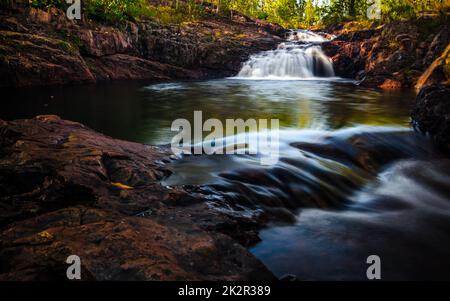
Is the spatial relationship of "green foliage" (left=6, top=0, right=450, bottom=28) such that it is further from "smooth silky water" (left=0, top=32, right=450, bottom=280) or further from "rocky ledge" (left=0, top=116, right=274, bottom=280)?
"rocky ledge" (left=0, top=116, right=274, bottom=280)

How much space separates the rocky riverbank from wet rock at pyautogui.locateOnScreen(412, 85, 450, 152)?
16896mm

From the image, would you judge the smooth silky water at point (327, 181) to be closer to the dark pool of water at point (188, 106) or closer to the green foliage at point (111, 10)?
the dark pool of water at point (188, 106)

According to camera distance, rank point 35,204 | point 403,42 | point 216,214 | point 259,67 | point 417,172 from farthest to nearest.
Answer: point 259,67
point 403,42
point 417,172
point 216,214
point 35,204

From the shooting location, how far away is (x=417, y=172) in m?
6.50

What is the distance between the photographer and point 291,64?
84.7 ft

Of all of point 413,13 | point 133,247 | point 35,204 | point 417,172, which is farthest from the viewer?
point 413,13

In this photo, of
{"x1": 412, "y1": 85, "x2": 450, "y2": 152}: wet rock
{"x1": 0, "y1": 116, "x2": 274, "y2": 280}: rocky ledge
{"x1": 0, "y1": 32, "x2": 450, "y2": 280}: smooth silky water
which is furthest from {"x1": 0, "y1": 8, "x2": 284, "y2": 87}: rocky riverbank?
{"x1": 412, "y1": 85, "x2": 450, "y2": 152}: wet rock

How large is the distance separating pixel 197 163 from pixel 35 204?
2.61m

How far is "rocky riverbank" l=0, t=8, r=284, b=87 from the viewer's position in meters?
17.5

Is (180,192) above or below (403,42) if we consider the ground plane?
below

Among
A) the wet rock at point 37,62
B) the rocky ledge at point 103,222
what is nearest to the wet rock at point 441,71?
the rocky ledge at point 103,222
